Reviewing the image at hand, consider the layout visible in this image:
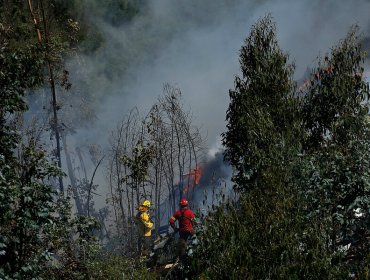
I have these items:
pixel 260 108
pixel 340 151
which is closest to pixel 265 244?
pixel 340 151

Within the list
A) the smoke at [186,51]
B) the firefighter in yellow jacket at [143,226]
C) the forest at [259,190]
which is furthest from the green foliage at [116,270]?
the smoke at [186,51]

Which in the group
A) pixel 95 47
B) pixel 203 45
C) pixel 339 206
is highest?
pixel 203 45

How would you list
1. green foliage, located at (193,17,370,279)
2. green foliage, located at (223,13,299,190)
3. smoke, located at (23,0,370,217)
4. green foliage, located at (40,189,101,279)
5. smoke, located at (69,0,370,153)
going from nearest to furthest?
1. green foliage, located at (193,17,370,279)
2. green foliage, located at (40,189,101,279)
3. green foliage, located at (223,13,299,190)
4. smoke, located at (23,0,370,217)
5. smoke, located at (69,0,370,153)

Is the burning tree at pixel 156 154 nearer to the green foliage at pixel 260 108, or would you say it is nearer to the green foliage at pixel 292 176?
the green foliage at pixel 260 108

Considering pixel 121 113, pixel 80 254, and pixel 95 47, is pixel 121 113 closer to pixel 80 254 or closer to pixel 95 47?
pixel 95 47

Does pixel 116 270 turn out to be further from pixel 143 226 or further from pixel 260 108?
pixel 143 226

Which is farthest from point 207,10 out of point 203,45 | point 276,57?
point 276,57

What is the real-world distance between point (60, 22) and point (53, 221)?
22982 millimetres

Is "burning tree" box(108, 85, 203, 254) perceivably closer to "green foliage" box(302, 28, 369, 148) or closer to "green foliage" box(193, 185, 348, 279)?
"green foliage" box(302, 28, 369, 148)

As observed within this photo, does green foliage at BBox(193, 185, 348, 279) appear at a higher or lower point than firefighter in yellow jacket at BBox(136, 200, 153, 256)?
lower

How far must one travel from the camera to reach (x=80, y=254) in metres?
11.5

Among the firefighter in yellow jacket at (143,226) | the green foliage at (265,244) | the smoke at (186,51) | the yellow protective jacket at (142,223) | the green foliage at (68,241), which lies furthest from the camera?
the smoke at (186,51)

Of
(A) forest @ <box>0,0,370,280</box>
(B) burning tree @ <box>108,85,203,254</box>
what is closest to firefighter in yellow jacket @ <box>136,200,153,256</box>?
(B) burning tree @ <box>108,85,203,254</box>

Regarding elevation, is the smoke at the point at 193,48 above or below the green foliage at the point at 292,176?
above
